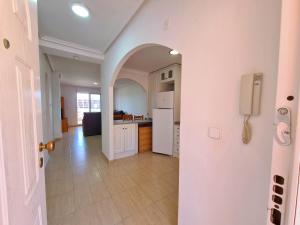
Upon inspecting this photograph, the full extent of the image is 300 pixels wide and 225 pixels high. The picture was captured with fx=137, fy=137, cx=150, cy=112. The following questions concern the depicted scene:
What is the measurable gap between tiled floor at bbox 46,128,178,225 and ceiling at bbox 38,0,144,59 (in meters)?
2.56

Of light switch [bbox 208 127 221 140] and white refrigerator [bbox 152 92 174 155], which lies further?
white refrigerator [bbox 152 92 174 155]

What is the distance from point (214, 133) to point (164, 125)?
8.66 ft

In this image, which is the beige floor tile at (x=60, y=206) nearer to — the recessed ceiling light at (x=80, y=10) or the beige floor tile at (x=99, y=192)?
the beige floor tile at (x=99, y=192)

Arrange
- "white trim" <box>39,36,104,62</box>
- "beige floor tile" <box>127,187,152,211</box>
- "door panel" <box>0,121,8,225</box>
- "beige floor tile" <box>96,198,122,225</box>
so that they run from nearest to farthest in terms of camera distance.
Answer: "door panel" <box>0,121,8,225</box>
"beige floor tile" <box>96,198,122,225</box>
"beige floor tile" <box>127,187,152,211</box>
"white trim" <box>39,36,104,62</box>

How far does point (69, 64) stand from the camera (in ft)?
13.9

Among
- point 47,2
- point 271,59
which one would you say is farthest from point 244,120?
point 47,2

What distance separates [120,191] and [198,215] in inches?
53.9

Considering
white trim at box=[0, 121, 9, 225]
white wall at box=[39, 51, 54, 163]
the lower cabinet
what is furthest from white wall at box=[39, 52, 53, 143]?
white trim at box=[0, 121, 9, 225]

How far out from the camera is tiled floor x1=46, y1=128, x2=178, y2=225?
1.64 metres

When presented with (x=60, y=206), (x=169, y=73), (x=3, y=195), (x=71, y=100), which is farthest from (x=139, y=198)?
(x=71, y=100)

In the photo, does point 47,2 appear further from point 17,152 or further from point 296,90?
point 296,90

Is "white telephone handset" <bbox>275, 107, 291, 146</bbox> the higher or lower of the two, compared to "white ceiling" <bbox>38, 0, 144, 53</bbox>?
lower

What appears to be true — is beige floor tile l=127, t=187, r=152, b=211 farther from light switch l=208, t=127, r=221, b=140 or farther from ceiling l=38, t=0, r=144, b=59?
ceiling l=38, t=0, r=144, b=59

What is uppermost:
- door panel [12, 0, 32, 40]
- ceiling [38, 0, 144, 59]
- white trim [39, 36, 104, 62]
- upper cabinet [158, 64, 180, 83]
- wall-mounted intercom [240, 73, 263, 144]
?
ceiling [38, 0, 144, 59]
